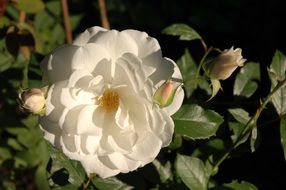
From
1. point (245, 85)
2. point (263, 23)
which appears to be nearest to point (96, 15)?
point (263, 23)

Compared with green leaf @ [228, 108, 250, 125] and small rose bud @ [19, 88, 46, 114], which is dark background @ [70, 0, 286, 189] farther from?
small rose bud @ [19, 88, 46, 114]

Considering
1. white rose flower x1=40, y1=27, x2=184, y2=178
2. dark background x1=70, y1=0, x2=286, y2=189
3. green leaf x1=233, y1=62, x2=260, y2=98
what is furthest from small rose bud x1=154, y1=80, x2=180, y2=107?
dark background x1=70, y1=0, x2=286, y2=189

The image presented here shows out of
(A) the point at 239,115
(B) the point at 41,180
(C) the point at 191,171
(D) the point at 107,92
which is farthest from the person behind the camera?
(B) the point at 41,180

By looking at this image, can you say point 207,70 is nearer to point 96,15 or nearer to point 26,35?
point 26,35

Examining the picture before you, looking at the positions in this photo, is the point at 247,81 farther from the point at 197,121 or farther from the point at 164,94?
the point at 164,94

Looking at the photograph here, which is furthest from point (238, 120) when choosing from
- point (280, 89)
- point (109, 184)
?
point (109, 184)

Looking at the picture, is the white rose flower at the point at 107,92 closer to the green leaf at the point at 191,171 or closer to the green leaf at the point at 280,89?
the green leaf at the point at 191,171
